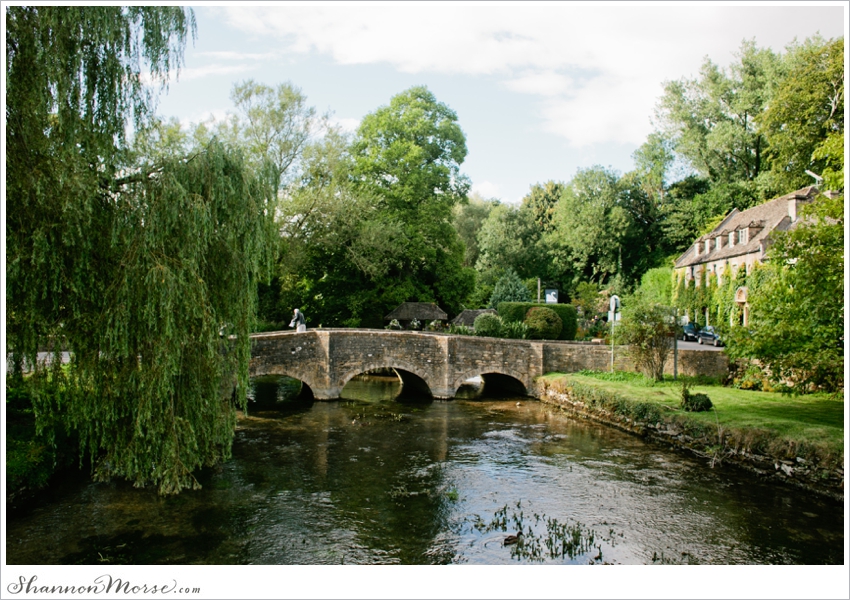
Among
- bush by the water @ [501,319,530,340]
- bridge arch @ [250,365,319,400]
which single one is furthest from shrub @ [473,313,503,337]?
bridge arch @ [250,365,319,400]

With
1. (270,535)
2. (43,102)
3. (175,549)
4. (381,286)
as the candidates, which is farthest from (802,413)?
(381,286)

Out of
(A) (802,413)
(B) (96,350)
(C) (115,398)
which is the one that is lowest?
(A) (802,413)

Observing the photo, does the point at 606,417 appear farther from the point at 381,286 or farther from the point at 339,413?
the point at 381,286

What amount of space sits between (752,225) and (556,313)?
13.6 meters

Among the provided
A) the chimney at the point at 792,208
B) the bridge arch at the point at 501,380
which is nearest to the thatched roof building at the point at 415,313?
the bridge arch at the point at 501,380

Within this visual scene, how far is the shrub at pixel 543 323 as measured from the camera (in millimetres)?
29188

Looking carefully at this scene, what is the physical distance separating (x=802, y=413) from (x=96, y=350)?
16.5 metres

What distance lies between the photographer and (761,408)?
16.5 metres

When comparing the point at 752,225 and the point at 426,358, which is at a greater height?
the point at 752,225

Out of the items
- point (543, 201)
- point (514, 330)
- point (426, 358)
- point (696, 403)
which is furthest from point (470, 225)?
point (696, 403)

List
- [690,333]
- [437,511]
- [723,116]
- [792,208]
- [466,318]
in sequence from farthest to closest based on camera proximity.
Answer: [723,116] → [690,333] → [466,318] → [792,208] → [437,511]

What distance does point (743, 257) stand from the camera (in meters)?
34.1

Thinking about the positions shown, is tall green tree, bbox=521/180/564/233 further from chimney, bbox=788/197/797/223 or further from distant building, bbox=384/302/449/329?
distant building, bbox=384/302/449/329

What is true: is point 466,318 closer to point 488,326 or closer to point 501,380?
point 501,380
